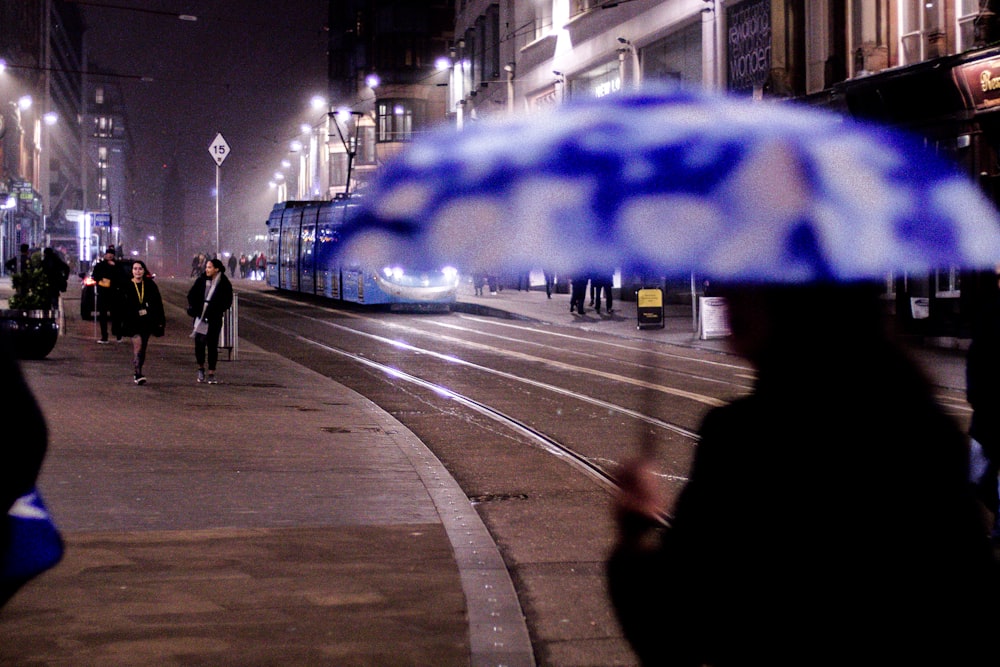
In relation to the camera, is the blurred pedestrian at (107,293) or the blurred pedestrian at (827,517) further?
the blurred pedestrian at (107,293)

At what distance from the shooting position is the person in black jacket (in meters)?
17.0

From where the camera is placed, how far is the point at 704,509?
8.53ft

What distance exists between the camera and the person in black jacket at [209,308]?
668 inches

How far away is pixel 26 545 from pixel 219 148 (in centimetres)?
3503

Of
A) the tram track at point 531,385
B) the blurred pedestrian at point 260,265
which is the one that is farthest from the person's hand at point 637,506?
the blurred pedestrian at point 260,265

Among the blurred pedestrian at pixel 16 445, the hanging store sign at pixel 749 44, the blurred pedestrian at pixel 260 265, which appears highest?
the hanging store sign at pixel 749 44

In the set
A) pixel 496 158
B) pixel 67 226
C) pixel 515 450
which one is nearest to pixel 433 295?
pixel 515 450

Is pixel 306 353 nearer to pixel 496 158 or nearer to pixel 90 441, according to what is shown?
pixel 90 441

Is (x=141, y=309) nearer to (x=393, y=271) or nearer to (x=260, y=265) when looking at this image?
(x=393, y=271)

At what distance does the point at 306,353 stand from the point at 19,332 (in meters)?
5.56

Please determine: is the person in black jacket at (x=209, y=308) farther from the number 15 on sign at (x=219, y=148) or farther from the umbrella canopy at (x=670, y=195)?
the number 15 on sign at (x=219, y=148)

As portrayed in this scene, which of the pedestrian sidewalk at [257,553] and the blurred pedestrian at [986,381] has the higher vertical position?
the blurred pedestrian at [986,381]

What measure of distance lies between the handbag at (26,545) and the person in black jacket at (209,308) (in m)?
14.4

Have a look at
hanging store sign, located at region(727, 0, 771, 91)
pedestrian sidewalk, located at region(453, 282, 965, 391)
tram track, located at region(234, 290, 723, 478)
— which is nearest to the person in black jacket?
tram track, located at region(234, 290, 723, 478)
